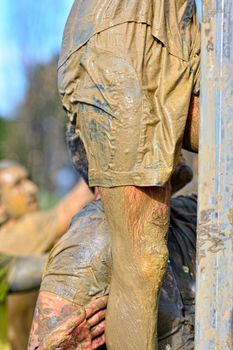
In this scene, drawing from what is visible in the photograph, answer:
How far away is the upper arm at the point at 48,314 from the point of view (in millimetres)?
1818

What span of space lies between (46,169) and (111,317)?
13.8 m

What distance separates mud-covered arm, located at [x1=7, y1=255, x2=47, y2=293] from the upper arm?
288 cm

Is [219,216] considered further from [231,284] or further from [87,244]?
[87,244]

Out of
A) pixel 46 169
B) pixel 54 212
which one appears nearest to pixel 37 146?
pixel 46 169

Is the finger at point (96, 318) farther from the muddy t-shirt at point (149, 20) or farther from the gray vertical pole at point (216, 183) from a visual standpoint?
the muddy t-shirt at point (149, 20)

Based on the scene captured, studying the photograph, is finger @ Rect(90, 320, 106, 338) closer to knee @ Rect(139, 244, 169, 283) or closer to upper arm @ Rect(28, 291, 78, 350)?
upper arm @ Rect(28, 291, 78, 350)

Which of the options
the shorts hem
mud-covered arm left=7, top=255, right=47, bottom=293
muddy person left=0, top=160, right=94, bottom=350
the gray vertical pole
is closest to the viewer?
the gray vertical pole

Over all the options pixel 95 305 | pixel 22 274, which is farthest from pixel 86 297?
pixel 22 274

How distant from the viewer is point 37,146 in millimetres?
15398

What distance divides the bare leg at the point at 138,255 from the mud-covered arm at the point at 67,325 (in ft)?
0.23

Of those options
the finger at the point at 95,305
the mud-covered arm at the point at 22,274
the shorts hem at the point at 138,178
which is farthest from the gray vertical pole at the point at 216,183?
the mud-covered arm at the point at 22,274

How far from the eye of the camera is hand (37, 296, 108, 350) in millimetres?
1786

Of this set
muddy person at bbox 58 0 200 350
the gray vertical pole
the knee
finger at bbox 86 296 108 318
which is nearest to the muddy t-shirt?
muddy person at bbox 58 0 200 350

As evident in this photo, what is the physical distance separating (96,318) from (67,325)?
0.06 m
